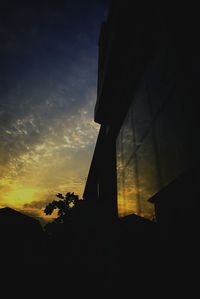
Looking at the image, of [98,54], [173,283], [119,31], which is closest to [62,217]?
[173,283]

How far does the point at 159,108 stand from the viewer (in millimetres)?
3400

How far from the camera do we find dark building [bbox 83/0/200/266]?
2561 mm

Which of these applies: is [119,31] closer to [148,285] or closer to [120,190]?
[120,190]

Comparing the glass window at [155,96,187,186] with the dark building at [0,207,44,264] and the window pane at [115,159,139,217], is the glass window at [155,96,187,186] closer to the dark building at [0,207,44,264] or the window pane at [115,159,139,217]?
the window pane at [115,159,139,217]

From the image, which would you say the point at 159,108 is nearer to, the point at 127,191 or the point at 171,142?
the point at 171,142

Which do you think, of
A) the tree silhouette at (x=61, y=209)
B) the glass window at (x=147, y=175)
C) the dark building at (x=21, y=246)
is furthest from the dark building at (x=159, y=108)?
the dark building at (x=21, y=246)

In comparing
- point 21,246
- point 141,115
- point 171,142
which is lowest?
point 21,246

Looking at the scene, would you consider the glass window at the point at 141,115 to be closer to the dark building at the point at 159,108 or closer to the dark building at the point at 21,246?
the dark building at the point at 159,108

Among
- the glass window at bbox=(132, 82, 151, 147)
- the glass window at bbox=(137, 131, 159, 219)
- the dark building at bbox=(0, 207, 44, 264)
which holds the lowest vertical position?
the dark building at bbox=(0, 207, 44, 264)

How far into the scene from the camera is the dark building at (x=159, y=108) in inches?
101

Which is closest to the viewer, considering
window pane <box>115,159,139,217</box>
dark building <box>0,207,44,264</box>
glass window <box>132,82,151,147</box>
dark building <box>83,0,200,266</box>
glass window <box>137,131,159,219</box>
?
dark building <box>83,0,200,266</box>

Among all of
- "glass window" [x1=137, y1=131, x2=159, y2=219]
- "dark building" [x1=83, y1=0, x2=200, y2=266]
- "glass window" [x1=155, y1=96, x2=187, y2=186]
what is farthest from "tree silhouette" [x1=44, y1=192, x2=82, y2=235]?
"glass window" [x1=155, y1=96, x2=187, y2=186]

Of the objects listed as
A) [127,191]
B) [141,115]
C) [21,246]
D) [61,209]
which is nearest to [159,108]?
[141,115]

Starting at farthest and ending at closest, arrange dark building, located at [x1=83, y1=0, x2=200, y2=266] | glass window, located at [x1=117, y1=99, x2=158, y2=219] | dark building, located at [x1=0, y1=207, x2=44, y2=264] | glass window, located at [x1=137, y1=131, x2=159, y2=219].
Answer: dark building, located at [x1=0, y1=207, x2=44, y2=264], glass window, located at [x1=117, y1=99, x2=158, y2=219], glass window, located at [x1=137, y1=131, x2=159, y2=219], dark building, located at [x1=83, y1=0, x2=200, y2=266]
